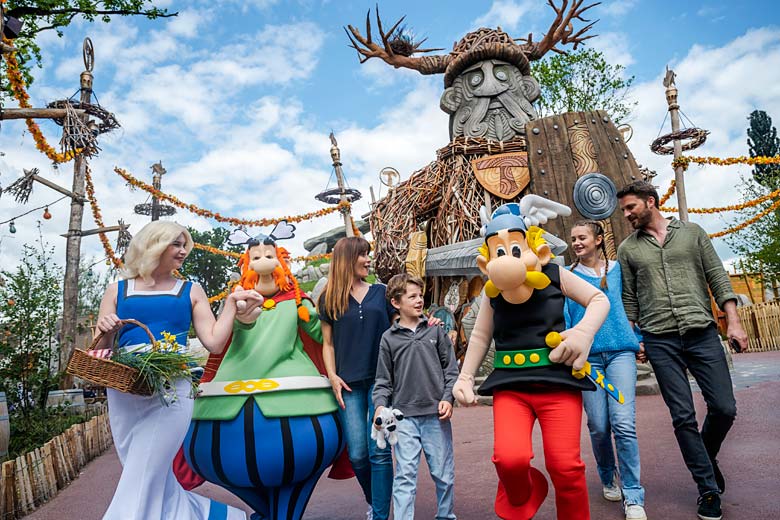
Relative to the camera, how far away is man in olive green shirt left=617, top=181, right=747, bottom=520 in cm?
292

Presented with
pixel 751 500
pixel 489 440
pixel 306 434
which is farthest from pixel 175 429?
pixel 489 440

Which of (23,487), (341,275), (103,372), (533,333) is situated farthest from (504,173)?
(103,372)

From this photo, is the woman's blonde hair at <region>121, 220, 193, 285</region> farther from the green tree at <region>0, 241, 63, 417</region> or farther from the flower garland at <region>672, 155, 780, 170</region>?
the flower garland at <region>672, 155, 780, 170</region>

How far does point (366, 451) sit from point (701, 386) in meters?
1.82

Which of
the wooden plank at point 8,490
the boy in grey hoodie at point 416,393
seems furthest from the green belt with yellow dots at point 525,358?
the wooden plank at point 8,490

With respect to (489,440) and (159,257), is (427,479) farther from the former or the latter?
(159,257)

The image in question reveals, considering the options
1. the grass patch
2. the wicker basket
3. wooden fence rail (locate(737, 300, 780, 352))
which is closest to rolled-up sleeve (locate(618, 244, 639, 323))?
the wicker basket

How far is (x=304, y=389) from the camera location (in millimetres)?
2793

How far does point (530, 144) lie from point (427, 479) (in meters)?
5.22

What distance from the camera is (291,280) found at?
323 cm

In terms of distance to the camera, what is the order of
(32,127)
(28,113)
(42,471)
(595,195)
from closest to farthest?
(42,471), (28,113), (595,195), (32,127)

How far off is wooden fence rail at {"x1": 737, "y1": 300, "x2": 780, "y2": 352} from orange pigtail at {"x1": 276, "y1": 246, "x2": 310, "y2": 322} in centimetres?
1707

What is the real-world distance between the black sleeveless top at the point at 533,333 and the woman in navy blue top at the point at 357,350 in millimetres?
756

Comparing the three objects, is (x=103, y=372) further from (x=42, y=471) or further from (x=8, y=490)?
(x=42, y=471)
